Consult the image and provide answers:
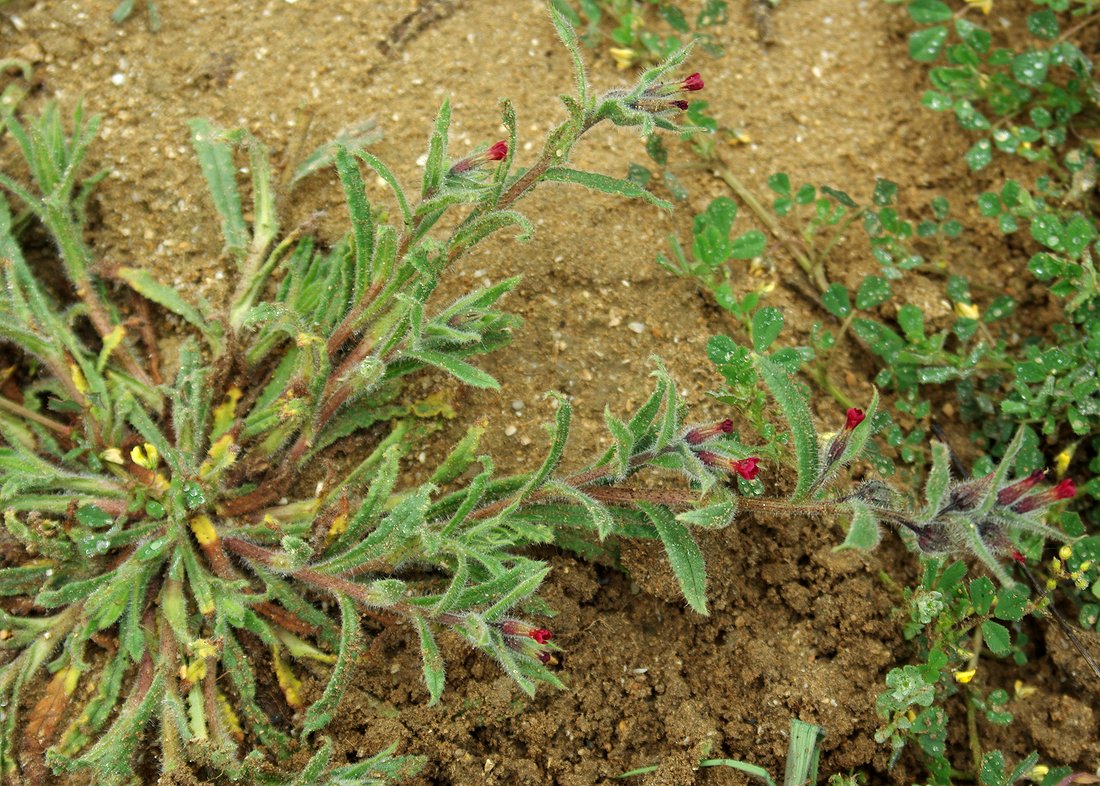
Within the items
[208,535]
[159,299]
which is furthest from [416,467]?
[159,299]

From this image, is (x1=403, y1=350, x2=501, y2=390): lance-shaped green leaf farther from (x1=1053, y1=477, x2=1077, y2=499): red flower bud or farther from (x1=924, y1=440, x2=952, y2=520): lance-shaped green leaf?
(x1=1053, y1=477, x2=1077, y2=499): red flower bud

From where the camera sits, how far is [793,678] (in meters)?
2.71

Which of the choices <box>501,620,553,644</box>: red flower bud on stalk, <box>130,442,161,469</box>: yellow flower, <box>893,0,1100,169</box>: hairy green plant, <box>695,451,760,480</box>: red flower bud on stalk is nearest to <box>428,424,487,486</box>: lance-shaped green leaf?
<box>501,620,553,644</box>: red flower bud on stalk

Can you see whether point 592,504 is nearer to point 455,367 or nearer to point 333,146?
point 455,367

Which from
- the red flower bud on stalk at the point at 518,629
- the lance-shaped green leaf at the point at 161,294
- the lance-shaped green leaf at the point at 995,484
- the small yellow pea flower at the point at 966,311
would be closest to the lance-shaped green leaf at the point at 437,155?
the lance-shaped green leaf at the point at 161,294

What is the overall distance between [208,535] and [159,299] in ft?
2.76

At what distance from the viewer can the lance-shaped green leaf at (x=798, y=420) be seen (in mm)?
2264

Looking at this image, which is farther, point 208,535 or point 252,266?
point 252,266

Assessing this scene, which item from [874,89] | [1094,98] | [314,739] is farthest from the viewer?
[874,89]

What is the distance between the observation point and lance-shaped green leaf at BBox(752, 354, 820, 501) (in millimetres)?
2264

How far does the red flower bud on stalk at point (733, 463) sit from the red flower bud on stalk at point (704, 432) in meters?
0.03

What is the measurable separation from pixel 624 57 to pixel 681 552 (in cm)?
195

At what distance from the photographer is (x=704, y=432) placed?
92.8 inches

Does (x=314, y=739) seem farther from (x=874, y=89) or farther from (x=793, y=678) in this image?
(x=874, y=89)
